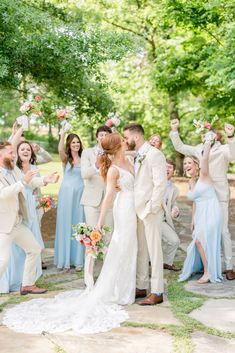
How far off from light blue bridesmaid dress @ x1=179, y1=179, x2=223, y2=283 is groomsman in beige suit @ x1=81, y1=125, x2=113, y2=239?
3.88 ft

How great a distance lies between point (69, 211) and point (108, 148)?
2113 millimetres

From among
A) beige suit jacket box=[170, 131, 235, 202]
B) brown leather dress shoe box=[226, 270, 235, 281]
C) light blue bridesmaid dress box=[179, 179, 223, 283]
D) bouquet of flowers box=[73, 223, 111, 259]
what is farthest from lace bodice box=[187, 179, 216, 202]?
bouquet of flowers box=[73, 223, 111, 259]

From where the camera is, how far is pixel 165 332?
461 cm

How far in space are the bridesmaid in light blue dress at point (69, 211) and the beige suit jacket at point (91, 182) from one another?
0.37m

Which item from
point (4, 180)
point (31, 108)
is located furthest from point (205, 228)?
point (31, 108)

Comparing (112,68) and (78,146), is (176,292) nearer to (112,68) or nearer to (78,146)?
(78,146)

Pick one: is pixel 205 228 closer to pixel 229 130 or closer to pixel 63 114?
pixel 229 130

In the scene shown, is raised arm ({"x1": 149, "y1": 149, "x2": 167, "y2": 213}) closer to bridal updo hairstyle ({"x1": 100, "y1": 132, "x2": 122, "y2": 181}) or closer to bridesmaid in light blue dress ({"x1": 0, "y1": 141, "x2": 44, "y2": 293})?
bridal updo hairstyle ({"x1": 100, "y1": 132, "x2": 122, "y2": 181})

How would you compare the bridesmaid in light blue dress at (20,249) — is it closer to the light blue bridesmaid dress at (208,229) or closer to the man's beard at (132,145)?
the man's beard at (132,145)

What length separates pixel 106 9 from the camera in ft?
65.0

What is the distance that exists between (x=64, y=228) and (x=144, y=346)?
11.1ft

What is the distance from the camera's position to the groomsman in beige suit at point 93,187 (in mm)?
6852

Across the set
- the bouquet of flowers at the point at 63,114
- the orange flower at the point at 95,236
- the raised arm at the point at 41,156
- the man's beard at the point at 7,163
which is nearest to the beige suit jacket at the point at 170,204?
the bouquet of flowers at the point at 63,114

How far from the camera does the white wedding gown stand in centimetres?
505
